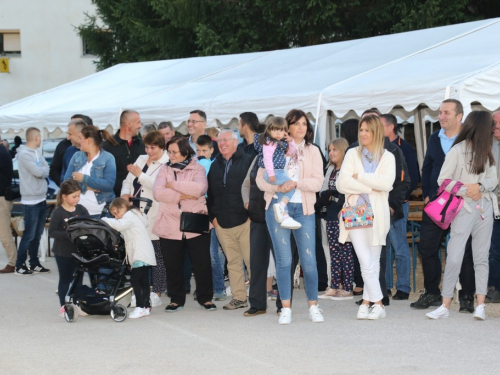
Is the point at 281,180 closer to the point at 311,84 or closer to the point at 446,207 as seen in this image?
the point at 446,207

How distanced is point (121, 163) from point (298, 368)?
4.82 m

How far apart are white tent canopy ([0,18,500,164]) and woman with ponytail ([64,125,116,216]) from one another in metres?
2.53

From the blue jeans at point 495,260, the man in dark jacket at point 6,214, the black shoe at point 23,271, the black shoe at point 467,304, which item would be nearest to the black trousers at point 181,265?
the black shoe at point 467,304

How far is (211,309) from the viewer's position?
927cm

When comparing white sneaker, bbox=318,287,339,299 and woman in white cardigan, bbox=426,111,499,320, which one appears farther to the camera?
white sneaker, bbox=318,287,339,299

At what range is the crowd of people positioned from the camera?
825 centimetres

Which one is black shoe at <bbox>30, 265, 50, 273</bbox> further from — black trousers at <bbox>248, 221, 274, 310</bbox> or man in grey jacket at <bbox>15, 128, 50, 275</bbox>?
black trousers at <bbox>248, 221, 274, 310</bbox>

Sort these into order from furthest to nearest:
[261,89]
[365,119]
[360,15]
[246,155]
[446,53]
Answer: [360,15] → [261,89] → [446,53] → [246,155] → [365,119]

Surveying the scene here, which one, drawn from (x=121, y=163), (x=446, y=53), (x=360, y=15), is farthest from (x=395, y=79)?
(x=360, y=15)

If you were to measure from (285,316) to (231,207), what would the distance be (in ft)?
4.62

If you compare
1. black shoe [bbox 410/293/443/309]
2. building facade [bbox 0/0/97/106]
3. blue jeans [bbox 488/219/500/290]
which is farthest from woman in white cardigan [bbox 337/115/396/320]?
building facade [bbox 0/0/97/106]

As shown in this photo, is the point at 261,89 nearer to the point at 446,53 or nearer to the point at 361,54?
the point at 361,54

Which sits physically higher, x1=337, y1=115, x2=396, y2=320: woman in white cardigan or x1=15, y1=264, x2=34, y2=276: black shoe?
Result: x1=337, y1=115, x2=396, y2=320: woman in white cardigan

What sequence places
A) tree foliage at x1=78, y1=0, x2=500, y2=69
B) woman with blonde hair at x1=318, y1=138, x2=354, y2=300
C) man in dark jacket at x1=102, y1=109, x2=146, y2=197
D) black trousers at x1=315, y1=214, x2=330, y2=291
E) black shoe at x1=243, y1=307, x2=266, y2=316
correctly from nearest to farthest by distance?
black shoe at x1=243, y1=307, x2=266, y2=316 < woman with blonde hair at x1=318, y1=138, x2=354, y2=300 < black trousers at x1=315, y1=214, x2=330, y2=291 < man in dark jacket at x1=102, y1=109, x2=146, y2=197 < tree foliage at x1=78, y1=0, x2=500, y2=69
